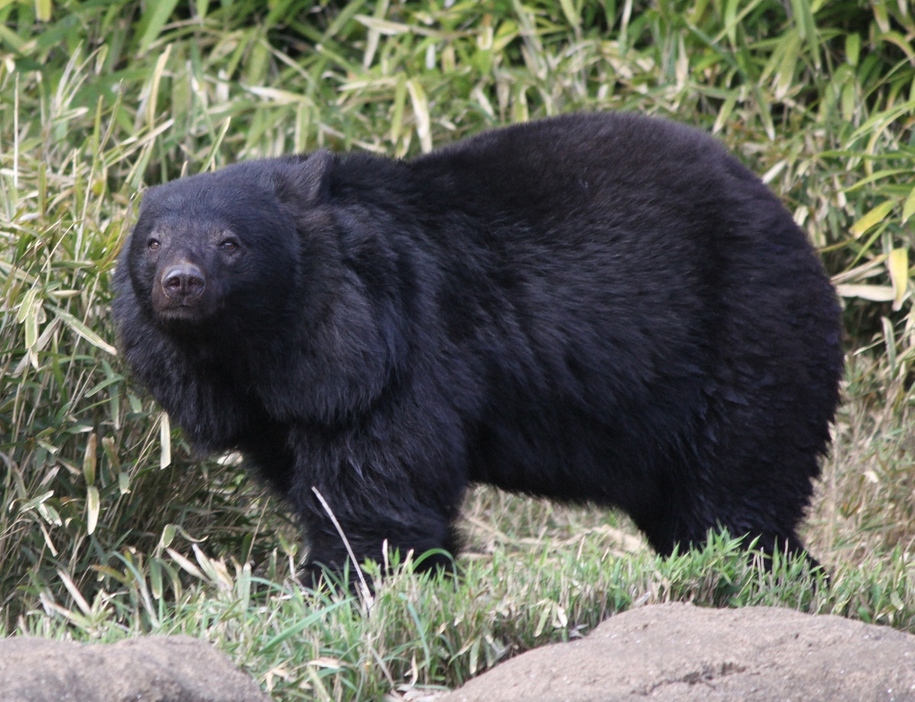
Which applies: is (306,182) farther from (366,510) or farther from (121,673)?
(121,673)

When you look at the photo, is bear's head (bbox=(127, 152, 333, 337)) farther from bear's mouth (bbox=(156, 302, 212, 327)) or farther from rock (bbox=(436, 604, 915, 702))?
rock (bbox=(436, 604, 915, 702))

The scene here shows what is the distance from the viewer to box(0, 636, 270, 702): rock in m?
2.38

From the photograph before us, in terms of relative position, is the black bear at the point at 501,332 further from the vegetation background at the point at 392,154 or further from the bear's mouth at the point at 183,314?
the vegetation background at the point at 392,154

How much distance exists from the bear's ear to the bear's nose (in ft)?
1.39

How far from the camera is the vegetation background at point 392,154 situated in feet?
10.5

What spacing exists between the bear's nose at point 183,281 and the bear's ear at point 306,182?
423mm

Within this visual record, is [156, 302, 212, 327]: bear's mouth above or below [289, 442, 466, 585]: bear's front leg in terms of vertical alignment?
above

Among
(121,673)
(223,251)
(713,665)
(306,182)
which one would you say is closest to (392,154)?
(306,182)

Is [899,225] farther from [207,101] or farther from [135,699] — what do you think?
[135,699]

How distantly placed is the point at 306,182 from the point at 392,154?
2.19m

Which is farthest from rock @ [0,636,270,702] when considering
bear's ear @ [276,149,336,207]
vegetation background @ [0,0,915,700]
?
bear's ear @ [276,149,336,207]

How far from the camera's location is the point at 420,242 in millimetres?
3986

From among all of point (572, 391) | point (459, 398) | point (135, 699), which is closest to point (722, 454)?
point (572, 391)

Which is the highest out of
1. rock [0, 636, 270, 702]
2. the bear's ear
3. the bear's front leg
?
the bear's ear
